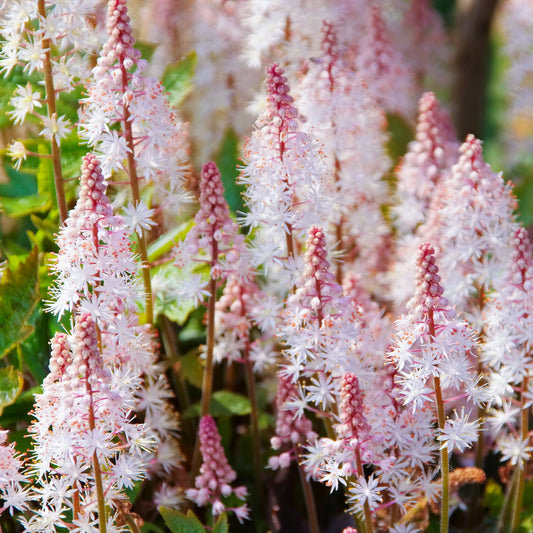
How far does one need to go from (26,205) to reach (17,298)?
249mm

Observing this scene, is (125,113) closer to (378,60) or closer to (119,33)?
(119,33)

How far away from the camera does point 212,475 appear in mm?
1005

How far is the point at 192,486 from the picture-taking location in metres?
1.12

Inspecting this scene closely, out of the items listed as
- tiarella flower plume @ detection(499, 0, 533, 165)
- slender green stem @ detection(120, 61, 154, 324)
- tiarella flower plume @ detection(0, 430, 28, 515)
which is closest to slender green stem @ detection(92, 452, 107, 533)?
tiarella flower plume @ detection(0, 430, 28, 515)

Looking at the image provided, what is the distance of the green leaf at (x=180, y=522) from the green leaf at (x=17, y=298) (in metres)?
0.30

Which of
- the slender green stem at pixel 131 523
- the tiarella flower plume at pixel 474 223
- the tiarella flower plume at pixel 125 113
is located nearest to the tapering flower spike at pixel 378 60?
the tiarella flower plume at pixel 474 223

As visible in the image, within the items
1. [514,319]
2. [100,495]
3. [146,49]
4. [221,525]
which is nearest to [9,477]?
[100,495]

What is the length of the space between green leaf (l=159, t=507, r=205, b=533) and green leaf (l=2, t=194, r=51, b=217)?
1.75 ft

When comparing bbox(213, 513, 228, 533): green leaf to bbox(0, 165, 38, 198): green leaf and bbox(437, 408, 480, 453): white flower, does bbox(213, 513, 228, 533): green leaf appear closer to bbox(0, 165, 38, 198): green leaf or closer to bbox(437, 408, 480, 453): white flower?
bbox(437, 408, 480, 453): white flower

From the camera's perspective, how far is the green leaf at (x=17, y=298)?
40.8 inches

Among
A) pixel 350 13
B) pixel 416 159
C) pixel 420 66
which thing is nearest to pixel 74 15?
pixel 416 159

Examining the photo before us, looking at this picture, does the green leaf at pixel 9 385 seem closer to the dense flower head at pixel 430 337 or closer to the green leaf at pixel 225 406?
the green leaf at pixel 225 406

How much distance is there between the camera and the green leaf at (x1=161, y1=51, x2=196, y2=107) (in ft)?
4.19

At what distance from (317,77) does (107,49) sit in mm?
354
